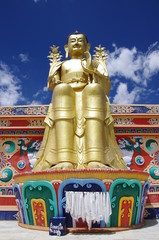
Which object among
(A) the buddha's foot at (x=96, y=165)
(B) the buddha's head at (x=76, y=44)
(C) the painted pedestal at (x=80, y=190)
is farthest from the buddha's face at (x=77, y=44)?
(C) the painted pedestal at (x=80, y=190)

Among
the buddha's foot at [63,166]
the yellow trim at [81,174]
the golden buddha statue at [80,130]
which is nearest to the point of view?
the yellow trim at [81,174]

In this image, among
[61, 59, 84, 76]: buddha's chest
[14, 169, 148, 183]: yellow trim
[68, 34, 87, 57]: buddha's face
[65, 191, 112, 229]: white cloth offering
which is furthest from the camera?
[68, 34, 87, 57]: buddha's face

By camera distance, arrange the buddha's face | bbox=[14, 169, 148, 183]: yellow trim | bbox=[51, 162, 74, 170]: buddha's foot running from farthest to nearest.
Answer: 1. the buddha's face
2. bbox=[51, 162, 74, 170]: buddha's foot
3. bbox=[14, 169, 148, 183]: yellow trim

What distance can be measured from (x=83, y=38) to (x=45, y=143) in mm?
2812

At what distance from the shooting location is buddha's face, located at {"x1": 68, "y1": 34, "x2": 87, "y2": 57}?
6723 mm

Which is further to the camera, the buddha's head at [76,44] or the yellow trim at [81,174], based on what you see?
the buddha's head at [76,44]

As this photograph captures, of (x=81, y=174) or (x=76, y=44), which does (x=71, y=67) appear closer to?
(x=76, y=44)

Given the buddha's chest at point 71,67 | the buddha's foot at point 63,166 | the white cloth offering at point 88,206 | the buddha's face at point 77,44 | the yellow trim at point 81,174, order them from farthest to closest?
the buddha's face at point 77,44 < the buddha's chest at point 71,67 < the buddha's foot at point 63,166 < the yellow trim at point 81,174 < the white cloth offering at point 88,206

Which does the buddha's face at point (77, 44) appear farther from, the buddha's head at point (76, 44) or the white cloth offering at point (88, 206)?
the white cloth offering at point (88, 206)

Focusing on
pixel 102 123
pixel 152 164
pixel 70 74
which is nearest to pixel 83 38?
pixel 70 74

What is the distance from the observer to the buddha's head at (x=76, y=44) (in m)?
6.73

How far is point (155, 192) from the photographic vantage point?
653cm

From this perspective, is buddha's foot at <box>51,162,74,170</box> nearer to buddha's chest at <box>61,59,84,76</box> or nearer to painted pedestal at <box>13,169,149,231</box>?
painted pedestal at <box>13,169,149,231</box>

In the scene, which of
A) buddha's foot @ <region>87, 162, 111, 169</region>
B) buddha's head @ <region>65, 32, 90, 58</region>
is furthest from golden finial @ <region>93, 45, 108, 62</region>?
buddha's foot @ <region>87, 162, 111, 169</region>
